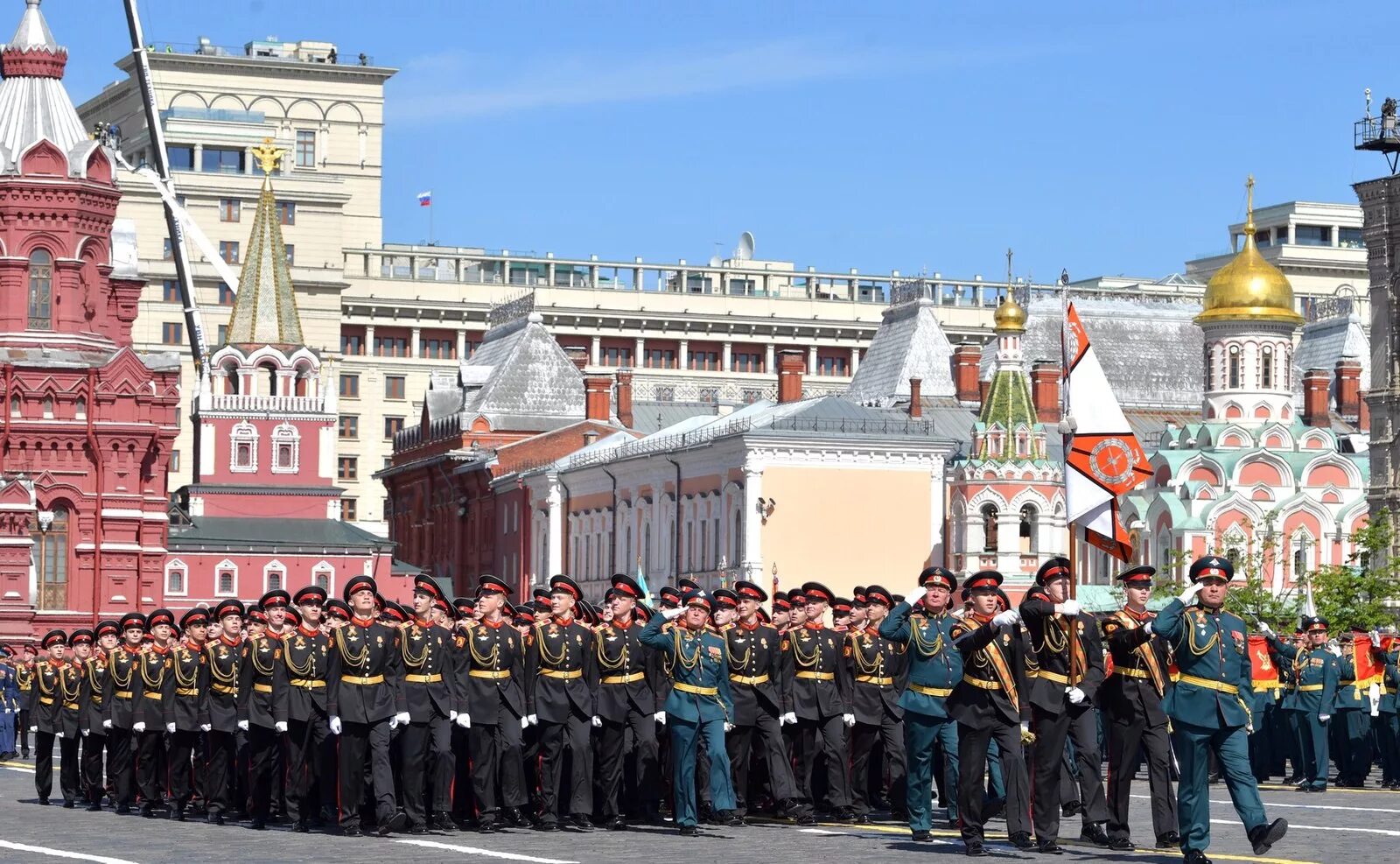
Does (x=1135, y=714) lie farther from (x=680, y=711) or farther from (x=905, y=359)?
(x=905, y=359)

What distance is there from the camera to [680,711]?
65.4ft

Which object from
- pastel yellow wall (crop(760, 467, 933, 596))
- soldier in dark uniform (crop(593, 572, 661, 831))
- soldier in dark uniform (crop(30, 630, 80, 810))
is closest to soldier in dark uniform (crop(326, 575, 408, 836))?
soldier in dark uniform (crop(593, 572, 661, 831))

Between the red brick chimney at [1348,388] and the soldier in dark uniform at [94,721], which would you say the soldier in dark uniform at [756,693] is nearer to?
the soldier in dark uniform at [94,721]

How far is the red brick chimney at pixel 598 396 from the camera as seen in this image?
89438 millimetres

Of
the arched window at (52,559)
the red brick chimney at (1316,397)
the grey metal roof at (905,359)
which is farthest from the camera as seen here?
the grey metal roof at (905,359)

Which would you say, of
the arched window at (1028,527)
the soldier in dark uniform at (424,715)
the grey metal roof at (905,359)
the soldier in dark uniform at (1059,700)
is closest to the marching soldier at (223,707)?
the soldier in dark uniform at (424,715)

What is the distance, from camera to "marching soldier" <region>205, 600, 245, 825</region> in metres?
22.4

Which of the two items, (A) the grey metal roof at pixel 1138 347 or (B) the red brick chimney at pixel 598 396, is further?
(A) the grey metal roof at pixel 1138 347

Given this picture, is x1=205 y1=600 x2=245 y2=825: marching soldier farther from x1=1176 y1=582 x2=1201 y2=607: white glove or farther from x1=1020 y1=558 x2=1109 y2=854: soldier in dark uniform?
x1=1176 y1=582 x2=1201 y2=607: white glove

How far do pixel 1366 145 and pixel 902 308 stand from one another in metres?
34.1

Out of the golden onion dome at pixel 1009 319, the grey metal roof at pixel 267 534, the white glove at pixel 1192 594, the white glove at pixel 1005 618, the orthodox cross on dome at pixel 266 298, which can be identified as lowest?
the white glove at pixel 1005 618

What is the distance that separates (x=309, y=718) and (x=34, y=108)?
4768cm

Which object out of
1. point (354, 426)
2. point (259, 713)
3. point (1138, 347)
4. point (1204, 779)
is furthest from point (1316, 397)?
point (1204, 779)

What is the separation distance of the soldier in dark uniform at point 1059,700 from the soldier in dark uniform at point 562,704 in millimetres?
3957
